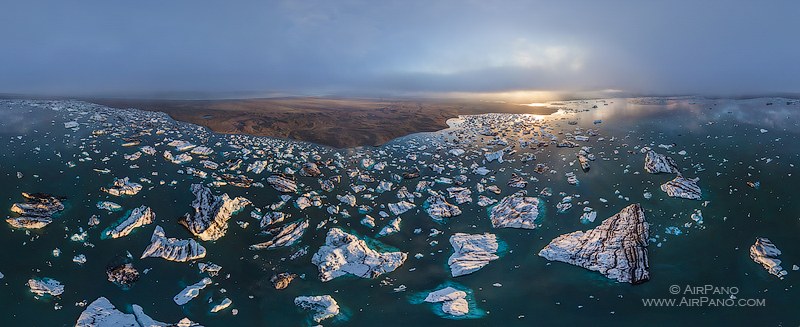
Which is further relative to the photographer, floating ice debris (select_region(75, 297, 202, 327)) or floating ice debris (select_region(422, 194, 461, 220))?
floating ice debris (select_region(422, 194, 461, 220))

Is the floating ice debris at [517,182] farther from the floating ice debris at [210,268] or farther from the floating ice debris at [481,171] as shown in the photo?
the floating ice debris at [210,268]

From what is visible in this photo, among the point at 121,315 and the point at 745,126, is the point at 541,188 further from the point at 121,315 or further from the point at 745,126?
the point at 745,126

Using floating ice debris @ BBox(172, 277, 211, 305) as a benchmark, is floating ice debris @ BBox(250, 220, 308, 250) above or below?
above

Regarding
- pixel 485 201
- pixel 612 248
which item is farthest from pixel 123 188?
pixel 612 248

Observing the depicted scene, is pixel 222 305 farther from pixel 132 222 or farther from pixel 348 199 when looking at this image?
pixel 348 199

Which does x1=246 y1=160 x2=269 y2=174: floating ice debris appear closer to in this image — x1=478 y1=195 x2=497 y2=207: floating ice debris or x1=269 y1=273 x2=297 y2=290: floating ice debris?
x1=269 y1=273 x2=297 y2=290: floating ice debris

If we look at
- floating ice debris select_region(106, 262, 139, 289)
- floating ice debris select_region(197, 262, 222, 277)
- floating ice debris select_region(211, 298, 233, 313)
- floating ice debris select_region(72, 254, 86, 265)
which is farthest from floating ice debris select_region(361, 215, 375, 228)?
floating ice debris select_region(72, 254, 86, 265)

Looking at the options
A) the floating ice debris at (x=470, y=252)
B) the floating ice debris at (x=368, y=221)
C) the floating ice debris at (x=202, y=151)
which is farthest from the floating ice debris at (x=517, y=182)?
the floating ice debris at (x=202, y=151)
